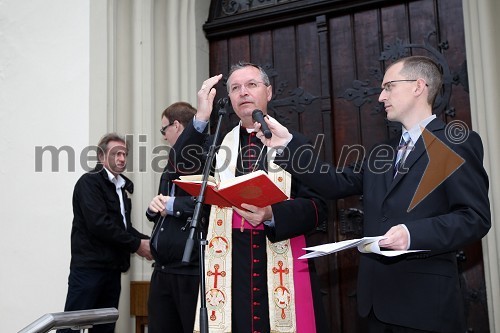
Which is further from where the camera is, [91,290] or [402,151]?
[91,290]

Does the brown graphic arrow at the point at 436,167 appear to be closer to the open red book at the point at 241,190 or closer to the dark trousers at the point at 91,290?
the open red book at the point at 241,190

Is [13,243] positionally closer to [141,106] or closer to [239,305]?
[141,106]

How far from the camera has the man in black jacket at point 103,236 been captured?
12.3ft

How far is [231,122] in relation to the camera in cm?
435

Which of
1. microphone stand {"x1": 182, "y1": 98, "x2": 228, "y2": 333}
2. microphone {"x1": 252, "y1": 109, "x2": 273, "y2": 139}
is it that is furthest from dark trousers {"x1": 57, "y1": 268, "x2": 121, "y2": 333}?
microphone {"x1": 252, "y1": 109, "x2": 273, "y2": 139}

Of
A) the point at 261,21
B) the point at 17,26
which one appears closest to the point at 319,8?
the point at 261,21

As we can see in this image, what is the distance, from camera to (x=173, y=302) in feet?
9.61

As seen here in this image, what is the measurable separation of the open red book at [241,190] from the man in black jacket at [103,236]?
5.32 ft

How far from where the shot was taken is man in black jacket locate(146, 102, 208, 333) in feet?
9.24

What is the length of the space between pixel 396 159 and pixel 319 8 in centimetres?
215

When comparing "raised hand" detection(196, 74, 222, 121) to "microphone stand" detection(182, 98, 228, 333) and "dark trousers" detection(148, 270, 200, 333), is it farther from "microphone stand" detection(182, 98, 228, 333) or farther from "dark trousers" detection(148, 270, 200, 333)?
"dark trousers" detection(148, 270, 200, 333)

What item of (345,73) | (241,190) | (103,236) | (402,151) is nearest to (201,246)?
(241,190)

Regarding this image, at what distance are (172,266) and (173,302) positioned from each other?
0.20 m

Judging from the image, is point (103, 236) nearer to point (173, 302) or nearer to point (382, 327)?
point (173, 302)
